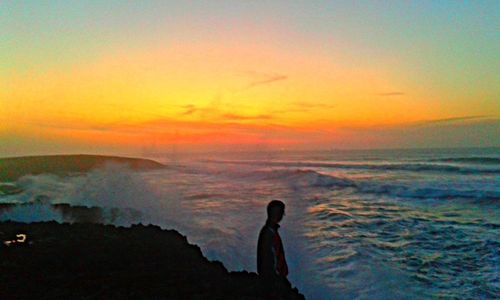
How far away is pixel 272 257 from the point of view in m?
4.57

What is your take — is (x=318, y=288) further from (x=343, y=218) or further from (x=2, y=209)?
(x=2, y=209)

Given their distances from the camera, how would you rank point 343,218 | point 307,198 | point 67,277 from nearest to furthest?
point 67,277, point 343,218, point 307,198

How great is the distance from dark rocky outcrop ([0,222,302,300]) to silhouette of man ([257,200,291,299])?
2.80m

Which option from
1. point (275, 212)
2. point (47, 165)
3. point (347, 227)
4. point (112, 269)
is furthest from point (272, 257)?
point (47, 165)

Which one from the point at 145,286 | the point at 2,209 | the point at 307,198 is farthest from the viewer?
the point at 307,198

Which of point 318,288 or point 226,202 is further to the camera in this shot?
point 226,202

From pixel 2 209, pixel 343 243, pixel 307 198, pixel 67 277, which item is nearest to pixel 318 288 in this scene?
pixel 343 243

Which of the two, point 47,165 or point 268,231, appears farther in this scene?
point 47,165

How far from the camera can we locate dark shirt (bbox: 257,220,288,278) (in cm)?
457

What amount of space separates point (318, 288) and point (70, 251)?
678 cm

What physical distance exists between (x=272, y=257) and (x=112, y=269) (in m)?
5.59

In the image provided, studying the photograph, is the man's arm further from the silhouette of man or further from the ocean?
the ocean

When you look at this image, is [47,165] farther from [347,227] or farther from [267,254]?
[267,254]

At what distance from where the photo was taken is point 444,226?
552 inches
